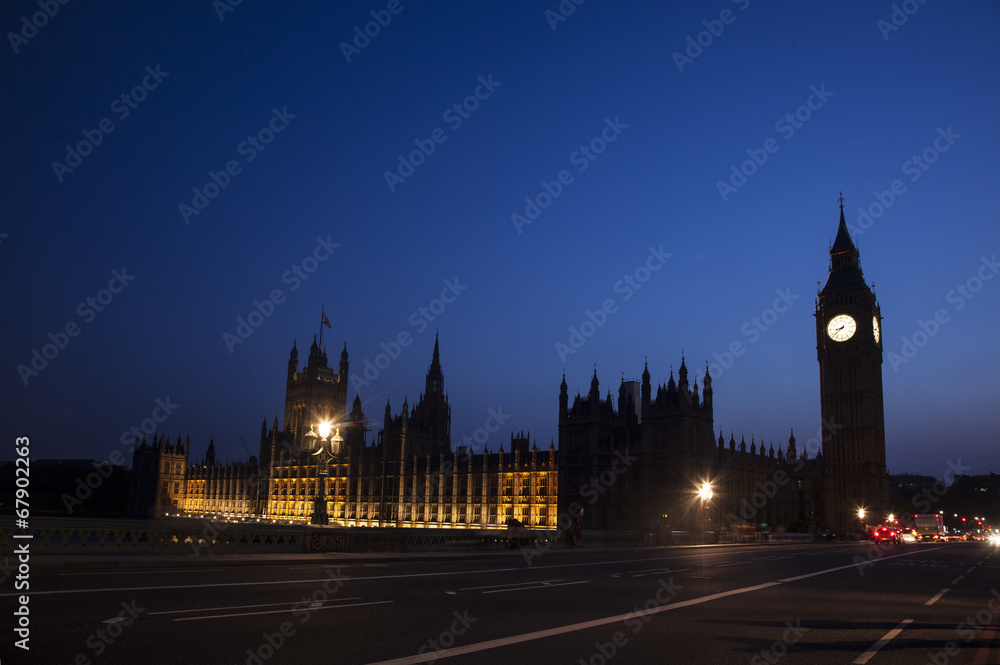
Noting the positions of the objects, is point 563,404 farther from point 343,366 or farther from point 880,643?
point 343,366

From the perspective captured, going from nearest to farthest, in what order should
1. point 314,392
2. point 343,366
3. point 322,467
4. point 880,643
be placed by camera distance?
point 880,643
point 322,467
point 314,392
point 343,366

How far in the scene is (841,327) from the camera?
113125 millimetres

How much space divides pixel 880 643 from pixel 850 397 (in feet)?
360

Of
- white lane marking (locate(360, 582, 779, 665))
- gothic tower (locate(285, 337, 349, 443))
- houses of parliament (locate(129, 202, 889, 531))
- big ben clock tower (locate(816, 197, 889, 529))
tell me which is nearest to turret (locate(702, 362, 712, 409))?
houses of parliament (locate(129, 202, 889, 531))

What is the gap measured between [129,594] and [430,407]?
123 meters

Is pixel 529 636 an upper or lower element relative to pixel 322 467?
lower

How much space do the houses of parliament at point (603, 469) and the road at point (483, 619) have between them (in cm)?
3506

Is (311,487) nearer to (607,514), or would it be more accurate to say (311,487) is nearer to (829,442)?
(607,514)

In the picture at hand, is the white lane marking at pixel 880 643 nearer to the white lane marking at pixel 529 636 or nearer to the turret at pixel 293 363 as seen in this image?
the white lane marking at pixel 529 636

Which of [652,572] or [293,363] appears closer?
[652,572]

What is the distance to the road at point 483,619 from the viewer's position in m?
9.76

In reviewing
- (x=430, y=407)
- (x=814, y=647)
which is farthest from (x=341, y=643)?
(x=430, y=407)

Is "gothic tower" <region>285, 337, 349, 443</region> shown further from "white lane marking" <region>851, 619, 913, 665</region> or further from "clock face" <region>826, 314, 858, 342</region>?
"white lane marking" <region>851, 619, 913, 665</region>

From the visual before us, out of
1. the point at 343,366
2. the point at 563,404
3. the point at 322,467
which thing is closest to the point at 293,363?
the point at 343,366
